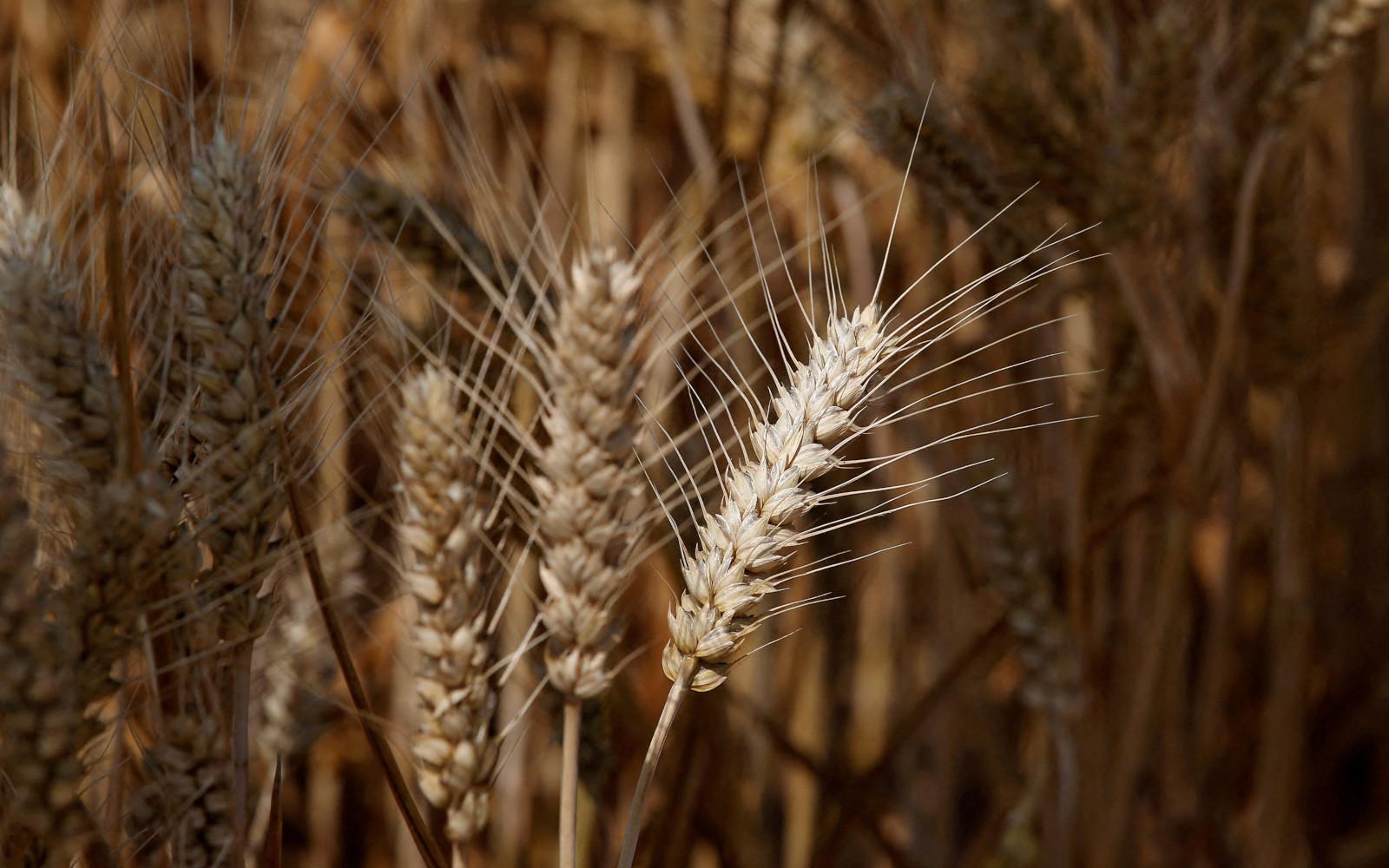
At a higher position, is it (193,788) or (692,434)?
(692,434)

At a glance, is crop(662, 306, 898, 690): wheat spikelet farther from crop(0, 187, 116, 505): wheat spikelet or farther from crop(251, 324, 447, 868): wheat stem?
crop(0, 187, 116, 505): wheat spikelet

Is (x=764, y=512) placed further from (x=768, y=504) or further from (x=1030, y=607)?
(x=1030, y=607)

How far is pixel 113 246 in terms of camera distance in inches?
16.3

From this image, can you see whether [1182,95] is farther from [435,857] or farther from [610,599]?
[435,857]

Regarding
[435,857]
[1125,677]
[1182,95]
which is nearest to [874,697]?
[1125,677]

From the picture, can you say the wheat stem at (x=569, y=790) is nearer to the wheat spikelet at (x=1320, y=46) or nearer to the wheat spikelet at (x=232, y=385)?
the wheat spikelet at (x=232, y=385)

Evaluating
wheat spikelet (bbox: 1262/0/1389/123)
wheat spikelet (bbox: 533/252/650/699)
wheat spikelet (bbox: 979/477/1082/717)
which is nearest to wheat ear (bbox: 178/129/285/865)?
wheat spikelet (bbox: 533/252/650/699)

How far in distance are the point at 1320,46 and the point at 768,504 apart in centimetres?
63

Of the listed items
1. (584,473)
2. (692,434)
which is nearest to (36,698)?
(584,473)

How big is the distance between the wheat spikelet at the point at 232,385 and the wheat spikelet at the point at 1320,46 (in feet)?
2.41

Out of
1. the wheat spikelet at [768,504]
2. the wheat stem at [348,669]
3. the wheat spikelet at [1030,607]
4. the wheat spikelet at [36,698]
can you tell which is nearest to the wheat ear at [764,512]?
the wheat spikelet at [768,504]

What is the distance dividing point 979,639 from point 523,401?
0.56m

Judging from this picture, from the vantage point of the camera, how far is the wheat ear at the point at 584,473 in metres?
0.46

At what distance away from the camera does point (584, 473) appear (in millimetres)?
465
